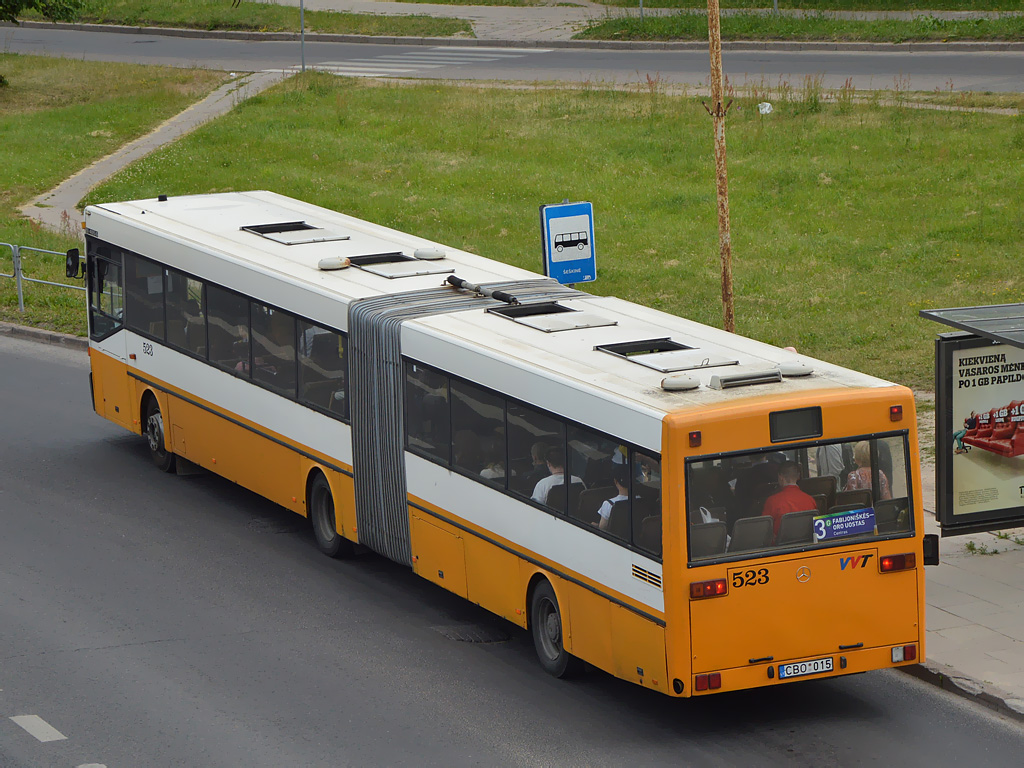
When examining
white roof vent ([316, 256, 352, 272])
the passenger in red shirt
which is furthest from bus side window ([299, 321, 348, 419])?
the passenger in red shirt

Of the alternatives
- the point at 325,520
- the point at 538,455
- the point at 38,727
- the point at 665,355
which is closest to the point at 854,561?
the point at 665,355

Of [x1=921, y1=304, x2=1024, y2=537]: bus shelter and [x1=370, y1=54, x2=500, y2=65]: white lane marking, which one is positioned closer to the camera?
[x1=921, y1=304, x2=1024, y2=537]: bus shelter

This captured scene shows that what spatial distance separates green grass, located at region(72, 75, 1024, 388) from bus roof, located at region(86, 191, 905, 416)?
7.30 meters

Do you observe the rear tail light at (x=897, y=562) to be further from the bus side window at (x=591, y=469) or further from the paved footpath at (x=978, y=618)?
the bus side window at (x=591, y=469)

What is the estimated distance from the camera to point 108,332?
58.2ft

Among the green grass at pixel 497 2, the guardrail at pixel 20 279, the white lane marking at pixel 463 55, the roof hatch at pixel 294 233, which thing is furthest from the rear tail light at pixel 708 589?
the green grass at pixel 497 2

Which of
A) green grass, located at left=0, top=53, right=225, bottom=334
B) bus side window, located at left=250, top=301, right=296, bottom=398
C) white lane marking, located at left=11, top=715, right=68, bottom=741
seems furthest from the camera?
green grass, located at left=0, top=53, right=225, bottom=334

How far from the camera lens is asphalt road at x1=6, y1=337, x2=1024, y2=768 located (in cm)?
993

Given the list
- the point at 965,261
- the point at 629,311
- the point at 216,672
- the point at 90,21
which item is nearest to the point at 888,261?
the point at 965,261

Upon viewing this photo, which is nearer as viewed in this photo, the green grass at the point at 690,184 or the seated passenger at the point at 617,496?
the seated passenger at the point at 617,496

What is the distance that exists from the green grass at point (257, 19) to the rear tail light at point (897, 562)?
36.8m

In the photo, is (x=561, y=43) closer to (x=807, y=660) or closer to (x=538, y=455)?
(x=538, y=455)

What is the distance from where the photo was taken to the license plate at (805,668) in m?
9.98

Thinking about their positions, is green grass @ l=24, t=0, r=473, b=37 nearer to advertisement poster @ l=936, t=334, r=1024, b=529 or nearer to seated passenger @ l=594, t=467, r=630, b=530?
advertisement poster @ l=936, t=334, r=1024, b=529
